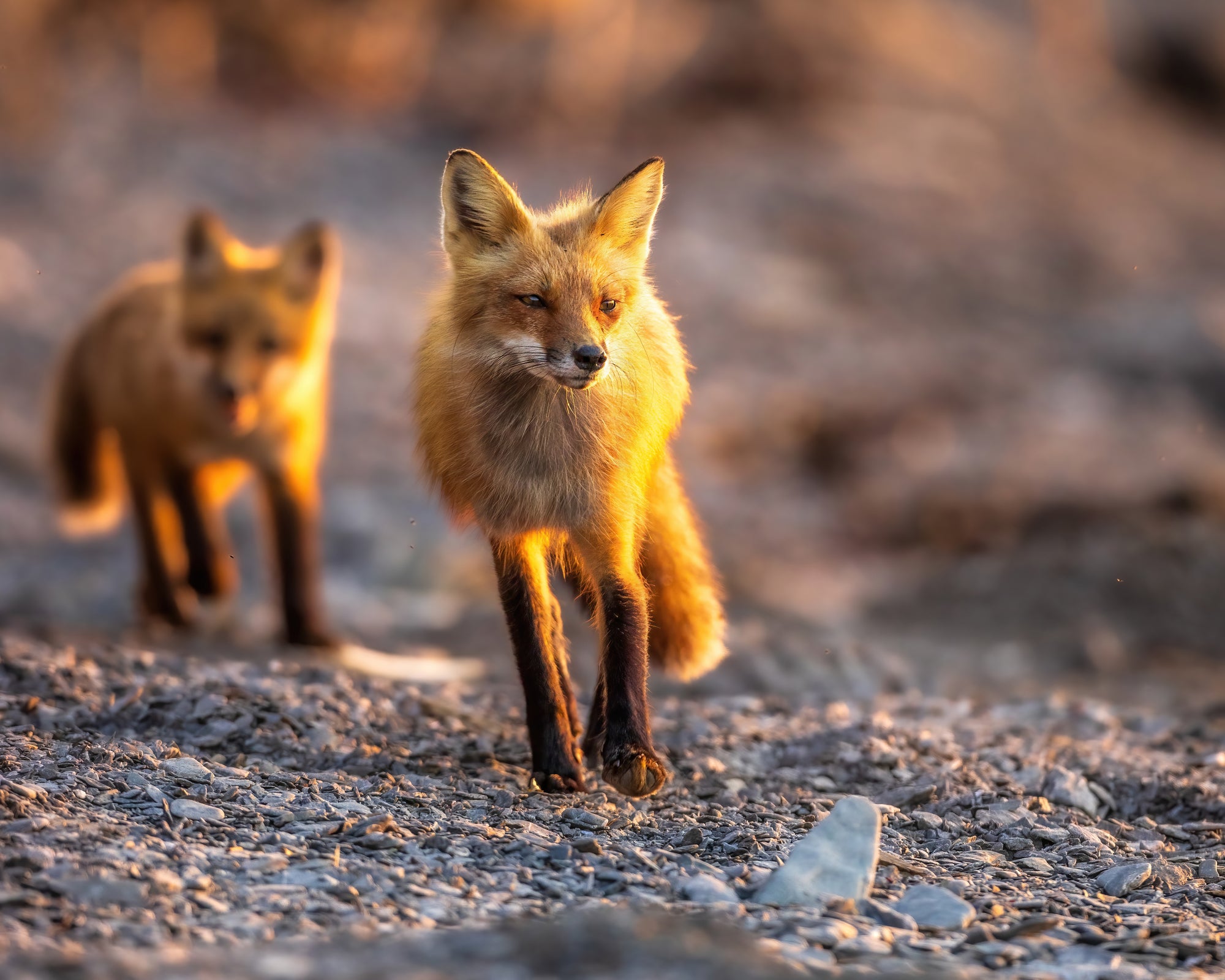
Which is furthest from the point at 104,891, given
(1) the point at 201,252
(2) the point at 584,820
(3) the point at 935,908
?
(1) the point at 201,252

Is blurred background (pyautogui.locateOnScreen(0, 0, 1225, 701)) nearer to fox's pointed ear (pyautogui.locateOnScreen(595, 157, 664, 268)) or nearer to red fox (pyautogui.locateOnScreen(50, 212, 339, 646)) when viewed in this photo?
fox's pointed ear (pyautogui.locateOnScreen(595, 157, 664, 268))

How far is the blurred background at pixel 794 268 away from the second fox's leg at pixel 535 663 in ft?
4.95

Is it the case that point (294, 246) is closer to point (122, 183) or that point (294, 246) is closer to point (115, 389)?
point (115, 389)

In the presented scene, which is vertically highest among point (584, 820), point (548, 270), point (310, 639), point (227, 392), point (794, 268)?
point (794, 268)

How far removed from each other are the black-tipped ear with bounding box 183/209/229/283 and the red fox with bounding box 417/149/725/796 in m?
3.25

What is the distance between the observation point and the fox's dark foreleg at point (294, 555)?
7.99m

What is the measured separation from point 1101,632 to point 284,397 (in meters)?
5.93

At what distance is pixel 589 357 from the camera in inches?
169

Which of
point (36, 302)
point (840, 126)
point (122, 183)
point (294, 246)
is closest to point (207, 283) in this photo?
point (294, 246)

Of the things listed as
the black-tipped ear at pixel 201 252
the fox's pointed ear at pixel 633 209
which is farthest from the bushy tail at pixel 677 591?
the black-tipped ear at pixel 201 252

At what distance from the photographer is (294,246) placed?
789 cm

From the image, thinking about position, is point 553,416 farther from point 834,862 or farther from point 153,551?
point 153,551

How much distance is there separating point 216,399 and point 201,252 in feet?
2.86

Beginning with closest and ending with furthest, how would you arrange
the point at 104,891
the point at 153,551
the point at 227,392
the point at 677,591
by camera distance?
the point at 104,891
the point at 677,591
the point at 227,392
the point at 153,551
